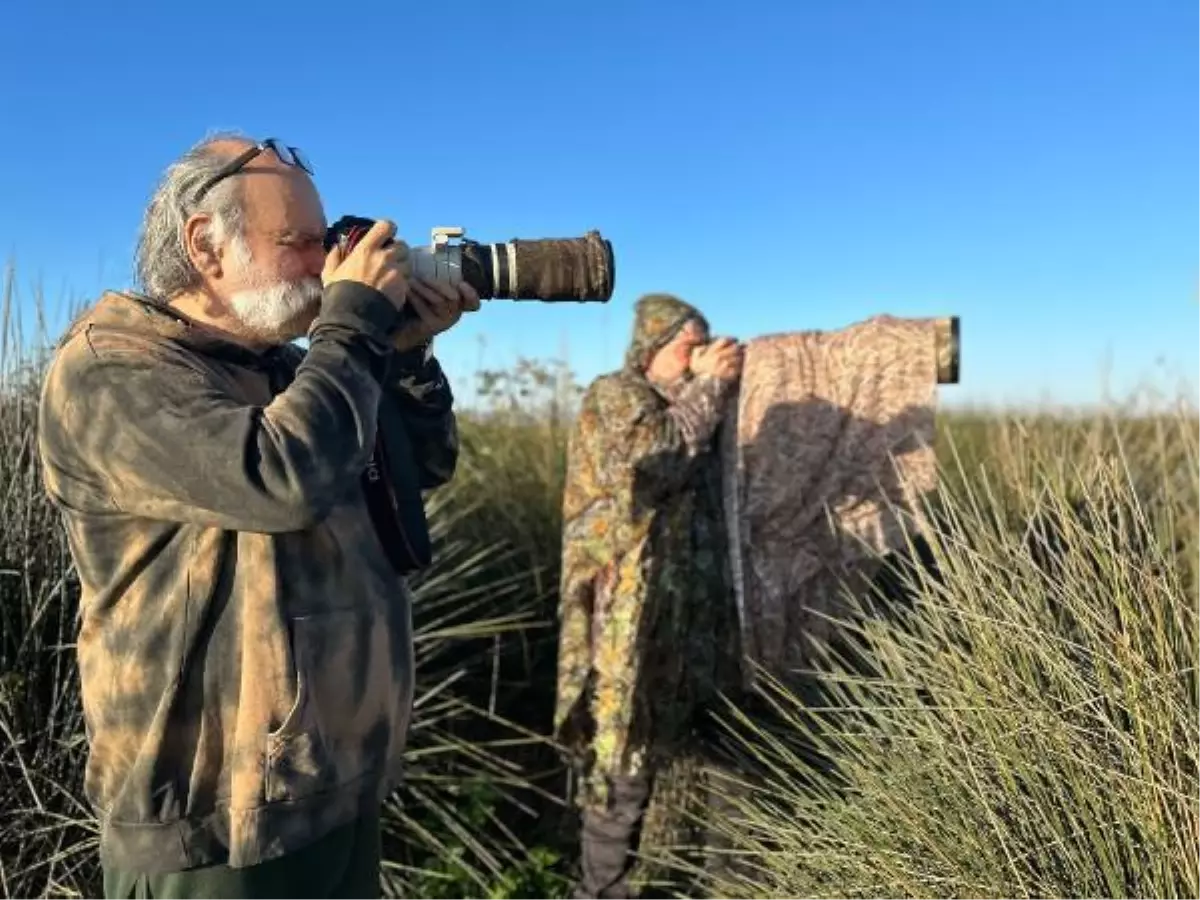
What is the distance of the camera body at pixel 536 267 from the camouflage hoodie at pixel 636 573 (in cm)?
112

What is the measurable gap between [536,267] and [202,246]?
618 millimetres

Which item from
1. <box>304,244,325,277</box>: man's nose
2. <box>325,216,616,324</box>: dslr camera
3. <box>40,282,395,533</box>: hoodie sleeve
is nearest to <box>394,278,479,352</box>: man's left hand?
<box>325,216,616,324</box>: dslr camera

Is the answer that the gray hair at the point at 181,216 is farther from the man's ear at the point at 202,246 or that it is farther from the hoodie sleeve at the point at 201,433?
the hoodie sleeve at the point at 201,433

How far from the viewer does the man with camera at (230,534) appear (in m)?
1.55

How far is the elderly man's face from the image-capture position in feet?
5.80

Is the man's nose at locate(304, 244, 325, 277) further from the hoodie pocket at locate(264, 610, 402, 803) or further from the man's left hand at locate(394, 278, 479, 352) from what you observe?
the hoodie pocket at locate(264, 610, 402, 803)

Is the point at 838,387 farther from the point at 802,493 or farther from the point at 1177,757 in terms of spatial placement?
the point at 1177,757

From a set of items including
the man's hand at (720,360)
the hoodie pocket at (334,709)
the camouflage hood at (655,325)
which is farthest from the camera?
the camouflage hood at (655,325)

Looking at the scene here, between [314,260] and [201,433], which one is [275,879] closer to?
[201,433]

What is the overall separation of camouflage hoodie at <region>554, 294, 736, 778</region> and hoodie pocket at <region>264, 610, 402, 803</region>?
136 centimetres

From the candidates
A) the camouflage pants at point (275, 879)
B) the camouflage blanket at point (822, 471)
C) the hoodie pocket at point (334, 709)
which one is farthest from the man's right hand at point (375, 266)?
the camouflage blanket at point (822, 471)

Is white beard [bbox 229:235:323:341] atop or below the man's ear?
below

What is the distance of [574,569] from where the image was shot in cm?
325

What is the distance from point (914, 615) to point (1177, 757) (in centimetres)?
65
